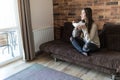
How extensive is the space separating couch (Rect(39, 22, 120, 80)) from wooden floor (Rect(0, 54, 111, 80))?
5.6 inches

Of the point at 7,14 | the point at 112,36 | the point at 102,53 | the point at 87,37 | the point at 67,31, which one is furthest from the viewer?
the point at 67,31

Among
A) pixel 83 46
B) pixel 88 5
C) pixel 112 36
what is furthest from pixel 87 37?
pixel 88 5

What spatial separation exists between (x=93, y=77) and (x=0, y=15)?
87.9 inches

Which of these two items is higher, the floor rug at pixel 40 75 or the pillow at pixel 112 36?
the pillow at pixel 112 36

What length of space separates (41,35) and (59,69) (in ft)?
3.74

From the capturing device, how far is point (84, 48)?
255cm

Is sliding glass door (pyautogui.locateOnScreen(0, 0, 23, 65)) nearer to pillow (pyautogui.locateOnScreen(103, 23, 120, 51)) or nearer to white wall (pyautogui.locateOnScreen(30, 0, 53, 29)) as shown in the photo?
white wall (pyautogui.locateOnScreen(30, 0, 53, 29))

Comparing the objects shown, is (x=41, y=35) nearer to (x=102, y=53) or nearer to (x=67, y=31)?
(x=67, y=31)

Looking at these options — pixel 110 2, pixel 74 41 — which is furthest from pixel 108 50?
pixel 110 2

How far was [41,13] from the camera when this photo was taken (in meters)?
Result: 3.55

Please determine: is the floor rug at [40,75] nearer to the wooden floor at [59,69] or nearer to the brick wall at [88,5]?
the wooden floor at [59,69]

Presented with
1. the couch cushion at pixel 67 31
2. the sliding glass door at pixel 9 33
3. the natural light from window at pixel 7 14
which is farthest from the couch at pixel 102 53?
the natural light from window at pixel 7 14

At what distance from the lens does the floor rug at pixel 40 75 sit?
8.06 ft

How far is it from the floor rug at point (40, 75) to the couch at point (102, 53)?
351mm
